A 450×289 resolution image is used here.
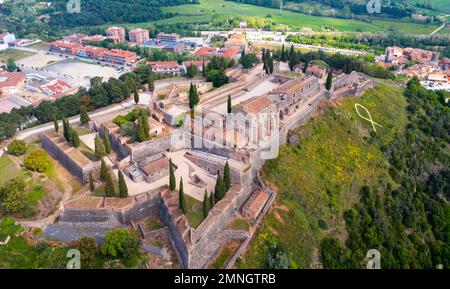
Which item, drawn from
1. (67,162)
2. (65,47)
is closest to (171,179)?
(67,162)

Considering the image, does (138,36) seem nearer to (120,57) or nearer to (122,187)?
(120,57)

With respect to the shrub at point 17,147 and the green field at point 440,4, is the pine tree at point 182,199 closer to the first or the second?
the shrub at point 17,147

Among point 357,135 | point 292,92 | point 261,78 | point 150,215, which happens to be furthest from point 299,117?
point 150,215

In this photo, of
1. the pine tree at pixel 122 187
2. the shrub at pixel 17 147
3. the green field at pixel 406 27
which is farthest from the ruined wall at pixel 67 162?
the green field at pixel 406 27

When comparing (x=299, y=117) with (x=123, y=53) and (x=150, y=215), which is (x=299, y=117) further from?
(x=123, y=53)

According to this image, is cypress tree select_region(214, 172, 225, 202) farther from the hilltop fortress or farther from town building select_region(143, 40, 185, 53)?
town building select_region(143, 40, 185, 53)

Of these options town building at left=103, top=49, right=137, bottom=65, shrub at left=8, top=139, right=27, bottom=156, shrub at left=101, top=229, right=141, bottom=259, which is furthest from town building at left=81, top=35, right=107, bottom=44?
shrub at left=101, top=229, right=141, bottom=259
